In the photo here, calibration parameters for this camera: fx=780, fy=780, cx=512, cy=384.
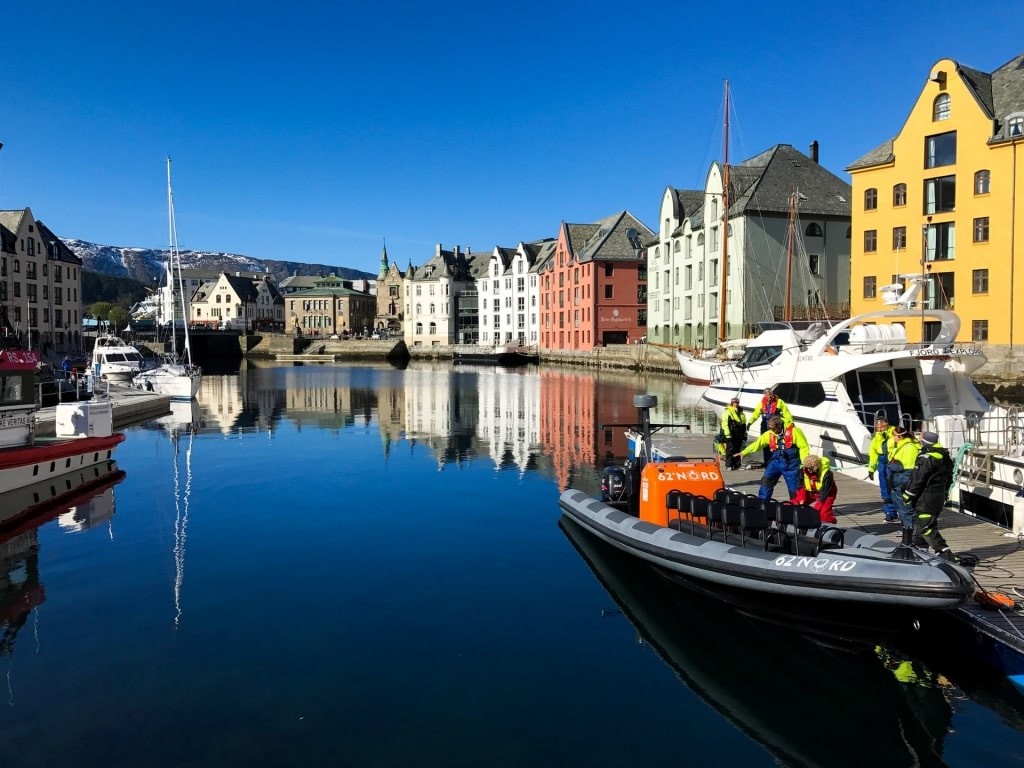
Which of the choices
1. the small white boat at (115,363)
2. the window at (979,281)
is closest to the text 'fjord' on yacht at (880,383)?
the window at (979,281)

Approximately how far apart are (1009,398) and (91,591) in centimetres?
4021

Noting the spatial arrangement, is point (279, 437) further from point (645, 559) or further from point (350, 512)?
point (645, 559)

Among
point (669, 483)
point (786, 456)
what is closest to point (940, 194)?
point (786, 456)

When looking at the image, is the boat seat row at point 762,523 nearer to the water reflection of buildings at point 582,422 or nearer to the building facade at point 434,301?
the water reflection of buildings at point 582,422

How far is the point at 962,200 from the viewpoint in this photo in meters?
42.8

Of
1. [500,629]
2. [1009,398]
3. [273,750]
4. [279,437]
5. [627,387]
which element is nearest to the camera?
[273,750]

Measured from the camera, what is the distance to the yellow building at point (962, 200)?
40875 mm

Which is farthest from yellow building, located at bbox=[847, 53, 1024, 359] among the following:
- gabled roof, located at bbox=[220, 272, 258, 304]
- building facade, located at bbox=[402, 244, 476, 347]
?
gabled roof, located at bbox=[220, 272, 258, 304]

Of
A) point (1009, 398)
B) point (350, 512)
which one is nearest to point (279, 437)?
point (350, 512)

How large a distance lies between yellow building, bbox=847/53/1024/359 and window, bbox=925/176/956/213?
5 centimetres

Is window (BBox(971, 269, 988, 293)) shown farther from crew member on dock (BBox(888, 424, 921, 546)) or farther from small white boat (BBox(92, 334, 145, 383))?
small white boat (BBox(92, 334, 145, 383))

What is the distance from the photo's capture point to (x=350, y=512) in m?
18.1

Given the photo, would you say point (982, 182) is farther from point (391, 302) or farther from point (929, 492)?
point (391, 302)

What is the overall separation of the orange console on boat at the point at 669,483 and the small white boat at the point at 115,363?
42.5m
